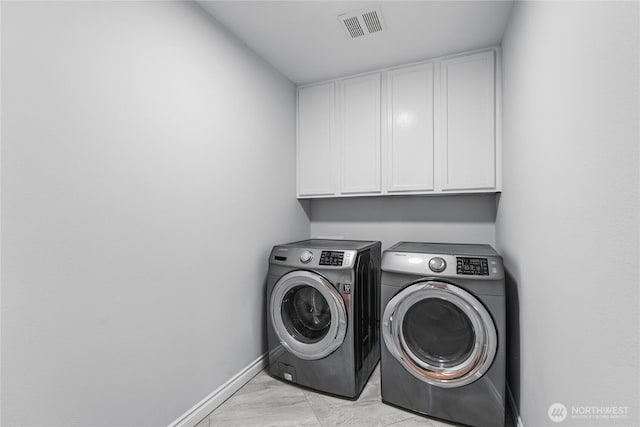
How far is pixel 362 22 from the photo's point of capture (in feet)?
6.10

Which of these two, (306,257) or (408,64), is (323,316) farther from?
(408,64)

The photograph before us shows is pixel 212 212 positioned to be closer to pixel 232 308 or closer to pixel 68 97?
pixel 232 308

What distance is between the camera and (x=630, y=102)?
2.07 feet

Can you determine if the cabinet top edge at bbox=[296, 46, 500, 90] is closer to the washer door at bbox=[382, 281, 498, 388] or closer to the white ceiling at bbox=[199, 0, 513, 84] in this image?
the white ceiling at bbox=[199, 0, 513, 84]

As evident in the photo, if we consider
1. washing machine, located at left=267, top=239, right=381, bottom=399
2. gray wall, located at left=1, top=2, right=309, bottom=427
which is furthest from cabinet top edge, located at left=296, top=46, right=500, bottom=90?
washing machine, located at left=267, top=239, right=381, bottom=399

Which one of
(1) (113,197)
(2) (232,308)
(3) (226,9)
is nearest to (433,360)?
(2) (232,308)

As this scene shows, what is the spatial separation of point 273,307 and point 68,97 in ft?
5.28

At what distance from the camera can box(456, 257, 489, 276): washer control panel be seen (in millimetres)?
1596

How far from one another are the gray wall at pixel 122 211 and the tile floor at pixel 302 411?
18 cm

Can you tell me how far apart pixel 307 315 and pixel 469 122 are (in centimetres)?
185

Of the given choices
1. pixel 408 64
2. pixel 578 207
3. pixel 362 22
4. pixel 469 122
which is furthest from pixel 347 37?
pixel 578 207

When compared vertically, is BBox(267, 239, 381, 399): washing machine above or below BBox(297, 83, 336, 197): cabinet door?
below

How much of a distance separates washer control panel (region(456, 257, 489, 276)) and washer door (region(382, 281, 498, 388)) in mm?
106

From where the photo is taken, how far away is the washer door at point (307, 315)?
1887 millimetres
